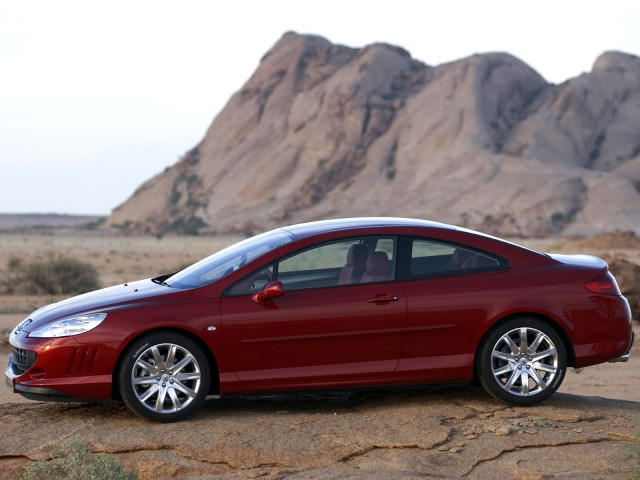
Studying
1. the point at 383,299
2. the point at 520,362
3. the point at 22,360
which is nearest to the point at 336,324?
the point at 383,299

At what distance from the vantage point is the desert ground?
6.06 m

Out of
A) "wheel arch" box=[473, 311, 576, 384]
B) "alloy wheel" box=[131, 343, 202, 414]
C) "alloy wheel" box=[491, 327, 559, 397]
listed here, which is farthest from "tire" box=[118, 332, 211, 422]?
"alloy wheel" box=[491, 327, 559, 397]

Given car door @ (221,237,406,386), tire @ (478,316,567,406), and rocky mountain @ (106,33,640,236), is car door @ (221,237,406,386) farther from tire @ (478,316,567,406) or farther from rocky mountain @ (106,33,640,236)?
rocky mountain @ (106,33,640,236)

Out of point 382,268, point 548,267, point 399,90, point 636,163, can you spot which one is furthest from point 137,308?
point 399,90

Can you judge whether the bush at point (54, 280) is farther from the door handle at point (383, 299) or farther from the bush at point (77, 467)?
the bush at point (77, 467)

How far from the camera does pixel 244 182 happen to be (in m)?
80.9

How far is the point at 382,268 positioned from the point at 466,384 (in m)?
1.11

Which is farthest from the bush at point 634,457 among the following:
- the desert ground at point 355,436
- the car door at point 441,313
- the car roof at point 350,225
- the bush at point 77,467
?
the bush at point 77,467

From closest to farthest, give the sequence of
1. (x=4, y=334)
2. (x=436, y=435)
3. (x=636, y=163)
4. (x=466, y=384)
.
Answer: (x=436, y=435), (x=466, y=384), (x=4, y=334), (x=636, y=163)

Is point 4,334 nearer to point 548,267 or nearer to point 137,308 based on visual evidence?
point 137,308

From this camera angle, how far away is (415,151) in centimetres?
7700

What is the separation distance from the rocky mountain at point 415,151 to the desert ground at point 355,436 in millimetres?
58610

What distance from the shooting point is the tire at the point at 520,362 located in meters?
7.44

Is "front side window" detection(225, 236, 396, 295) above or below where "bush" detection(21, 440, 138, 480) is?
above
